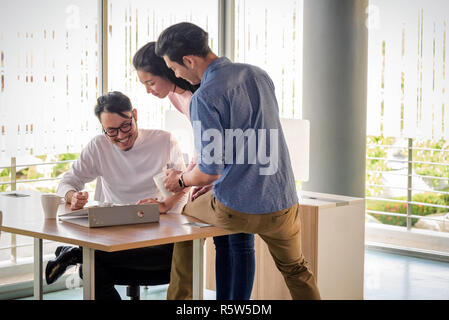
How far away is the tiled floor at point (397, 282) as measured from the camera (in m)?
4.24

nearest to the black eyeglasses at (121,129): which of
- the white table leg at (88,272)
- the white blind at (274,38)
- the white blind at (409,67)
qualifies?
the white table leg at (88,272)

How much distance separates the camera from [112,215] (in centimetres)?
269

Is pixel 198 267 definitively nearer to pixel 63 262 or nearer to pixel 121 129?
pixel 63 262

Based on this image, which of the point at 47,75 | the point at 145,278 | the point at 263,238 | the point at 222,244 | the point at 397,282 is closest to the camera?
the point at 263,238

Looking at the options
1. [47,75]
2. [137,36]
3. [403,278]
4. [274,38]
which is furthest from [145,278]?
[274,38]

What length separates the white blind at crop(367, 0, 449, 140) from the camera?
5.02m

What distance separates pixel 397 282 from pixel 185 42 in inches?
100

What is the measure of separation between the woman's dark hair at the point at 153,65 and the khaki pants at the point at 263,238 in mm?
657

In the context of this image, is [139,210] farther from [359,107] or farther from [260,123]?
[359,107]

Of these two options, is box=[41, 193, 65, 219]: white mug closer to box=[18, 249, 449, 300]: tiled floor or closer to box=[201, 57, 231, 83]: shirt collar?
box=[201, 57, 231, 83]: shirt collar

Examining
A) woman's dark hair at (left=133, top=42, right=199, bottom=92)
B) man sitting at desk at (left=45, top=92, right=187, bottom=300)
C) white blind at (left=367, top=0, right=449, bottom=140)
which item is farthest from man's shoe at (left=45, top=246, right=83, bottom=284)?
white blind at (left=367, top=0, right=449, bottom=140)

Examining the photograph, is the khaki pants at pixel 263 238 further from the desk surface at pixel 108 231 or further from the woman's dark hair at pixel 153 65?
the woman's dark hair at pixel 153 65

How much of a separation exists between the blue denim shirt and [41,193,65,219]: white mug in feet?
1.98
